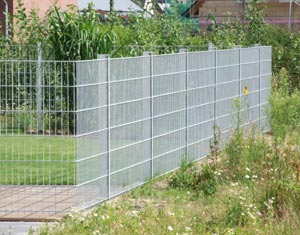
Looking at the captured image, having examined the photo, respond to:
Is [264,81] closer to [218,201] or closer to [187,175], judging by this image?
[187,175]

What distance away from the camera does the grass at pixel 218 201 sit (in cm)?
875

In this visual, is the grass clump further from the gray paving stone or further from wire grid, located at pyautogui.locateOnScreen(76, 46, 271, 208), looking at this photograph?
the gray paving stone

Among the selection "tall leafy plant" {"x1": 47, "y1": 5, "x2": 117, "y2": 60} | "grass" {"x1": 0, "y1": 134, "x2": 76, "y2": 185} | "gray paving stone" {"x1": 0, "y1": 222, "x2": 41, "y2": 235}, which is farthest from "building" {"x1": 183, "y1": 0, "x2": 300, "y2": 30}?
"gray paving stone" {"x1": 0, "y1": 222, "x2": 41, "y2": 235}

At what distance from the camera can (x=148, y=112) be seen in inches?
464

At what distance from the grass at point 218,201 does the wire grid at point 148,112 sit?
0.28 meters

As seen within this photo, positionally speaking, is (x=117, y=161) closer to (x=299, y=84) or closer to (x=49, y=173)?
(x=49, y=173)

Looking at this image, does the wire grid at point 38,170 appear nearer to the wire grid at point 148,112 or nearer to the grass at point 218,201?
the wire grid at point 148,112

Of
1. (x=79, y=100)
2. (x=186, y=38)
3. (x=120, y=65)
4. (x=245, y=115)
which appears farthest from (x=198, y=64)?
(x=186, y=38)

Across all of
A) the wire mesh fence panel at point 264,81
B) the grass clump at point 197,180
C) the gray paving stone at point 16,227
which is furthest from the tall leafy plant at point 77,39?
the gray paving stone at point 16,227

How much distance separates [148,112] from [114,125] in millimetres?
1097

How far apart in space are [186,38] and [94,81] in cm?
1027

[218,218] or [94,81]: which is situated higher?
[94,81]

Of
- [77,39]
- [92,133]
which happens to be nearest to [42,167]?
[92,133]

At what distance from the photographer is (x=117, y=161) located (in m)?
10.9
